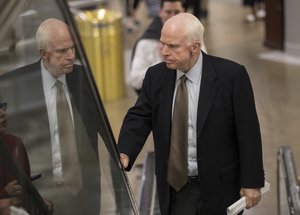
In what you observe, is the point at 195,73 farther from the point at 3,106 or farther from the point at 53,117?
the point at 3,106

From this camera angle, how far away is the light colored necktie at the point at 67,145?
3742 millimetres

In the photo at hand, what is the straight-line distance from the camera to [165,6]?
630 cm

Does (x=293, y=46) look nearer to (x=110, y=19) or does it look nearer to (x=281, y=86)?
(x=281, y=86)

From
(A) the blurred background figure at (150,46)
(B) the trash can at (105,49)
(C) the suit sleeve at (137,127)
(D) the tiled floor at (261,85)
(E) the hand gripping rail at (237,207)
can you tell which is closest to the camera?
(E) the hand gripping rail at (237,207)

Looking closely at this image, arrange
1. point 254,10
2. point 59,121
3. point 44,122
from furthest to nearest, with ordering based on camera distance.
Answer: point 254,10 < point 59,121 < point 44,122

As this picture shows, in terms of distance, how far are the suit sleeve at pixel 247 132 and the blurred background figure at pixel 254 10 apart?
1057cm

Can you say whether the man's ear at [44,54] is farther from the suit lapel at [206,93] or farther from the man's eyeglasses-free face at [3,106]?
the suit lapel at [206,93]

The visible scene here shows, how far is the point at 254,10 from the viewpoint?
583 inches

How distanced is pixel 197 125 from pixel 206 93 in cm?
18

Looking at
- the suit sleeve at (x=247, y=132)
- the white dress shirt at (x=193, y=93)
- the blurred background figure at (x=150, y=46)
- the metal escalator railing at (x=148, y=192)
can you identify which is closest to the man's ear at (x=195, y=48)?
the white dress shirt at (x=193, y=93)

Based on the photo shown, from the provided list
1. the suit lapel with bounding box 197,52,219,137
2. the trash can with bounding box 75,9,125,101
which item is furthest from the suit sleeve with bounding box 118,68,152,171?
the trash can with bounding box 75,9,125,101

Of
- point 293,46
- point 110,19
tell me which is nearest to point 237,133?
point 110,19

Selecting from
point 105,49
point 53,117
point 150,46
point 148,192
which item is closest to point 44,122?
point 53,117

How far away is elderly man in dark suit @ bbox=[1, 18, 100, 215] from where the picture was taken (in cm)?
352
